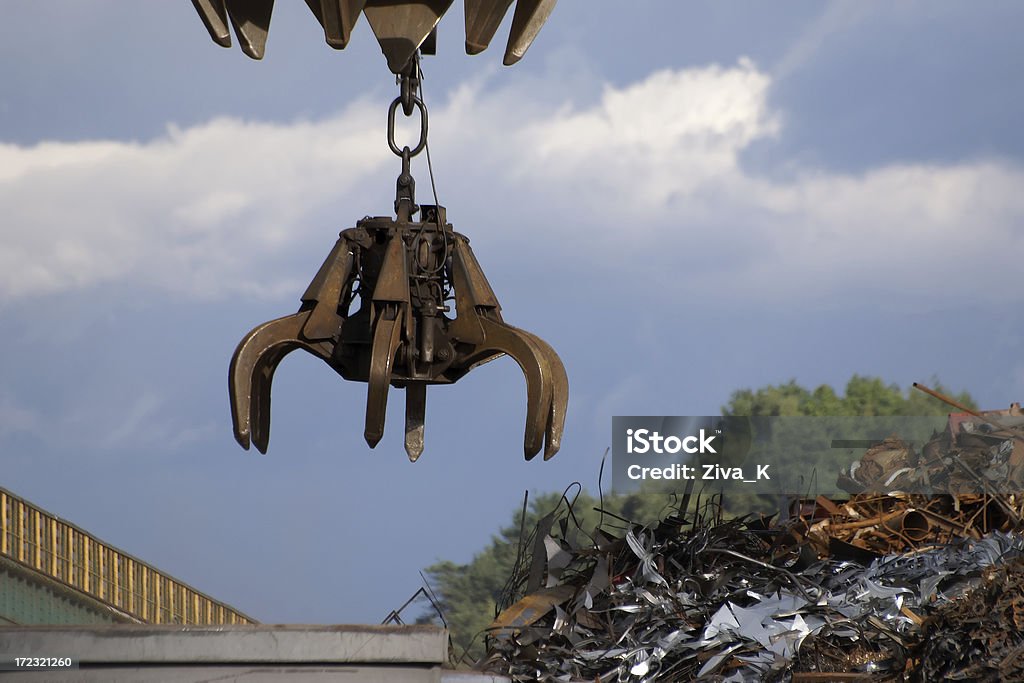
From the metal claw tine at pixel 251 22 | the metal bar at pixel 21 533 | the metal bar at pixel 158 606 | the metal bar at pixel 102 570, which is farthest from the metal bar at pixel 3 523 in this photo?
the metal claw tine at pixel 251 22

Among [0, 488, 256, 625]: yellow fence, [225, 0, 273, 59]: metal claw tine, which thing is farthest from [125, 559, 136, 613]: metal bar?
[225, 0, 273, 59]: metal claw tine

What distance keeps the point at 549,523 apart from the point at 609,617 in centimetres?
81

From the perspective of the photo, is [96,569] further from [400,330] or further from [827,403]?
[827,403]

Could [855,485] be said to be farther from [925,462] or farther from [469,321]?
[469,321]

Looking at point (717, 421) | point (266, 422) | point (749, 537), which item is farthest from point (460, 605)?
point (266, 422)

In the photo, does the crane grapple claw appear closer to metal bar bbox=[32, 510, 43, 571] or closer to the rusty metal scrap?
the rusty metal scrap

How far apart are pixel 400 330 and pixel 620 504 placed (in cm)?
1301

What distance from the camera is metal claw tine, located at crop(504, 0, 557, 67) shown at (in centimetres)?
310

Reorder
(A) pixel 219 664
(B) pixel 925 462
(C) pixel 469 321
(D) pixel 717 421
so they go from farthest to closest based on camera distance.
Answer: (D) pixel 717 421 → (B) pixel 925 462 → (C) pixel 469 321 → (A) pixel 219 664

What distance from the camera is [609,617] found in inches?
218

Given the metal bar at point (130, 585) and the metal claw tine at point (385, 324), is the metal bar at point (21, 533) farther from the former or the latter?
the metal claw tine at point (385, 324)

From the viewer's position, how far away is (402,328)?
9.82 feet

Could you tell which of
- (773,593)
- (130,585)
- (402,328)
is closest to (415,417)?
(402,328)

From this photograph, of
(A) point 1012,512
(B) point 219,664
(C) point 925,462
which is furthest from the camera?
(C) point 925,462
